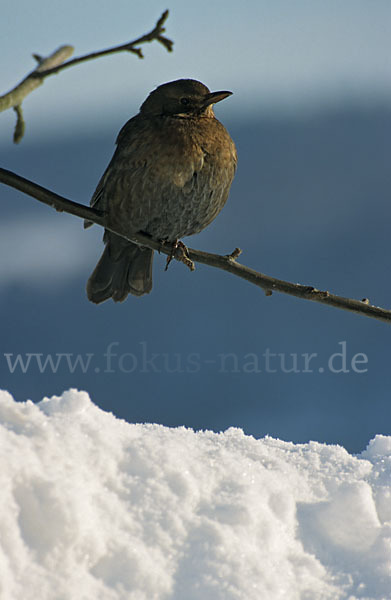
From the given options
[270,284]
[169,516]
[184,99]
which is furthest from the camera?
[184,99]

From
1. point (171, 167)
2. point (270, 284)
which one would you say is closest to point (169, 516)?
point (270, 284)

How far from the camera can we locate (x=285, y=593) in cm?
217

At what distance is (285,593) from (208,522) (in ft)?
1.11

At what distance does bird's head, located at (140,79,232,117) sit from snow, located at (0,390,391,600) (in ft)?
5.06

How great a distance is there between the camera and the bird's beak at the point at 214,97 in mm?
3209

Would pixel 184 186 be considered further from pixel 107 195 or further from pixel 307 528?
pixel 307 528

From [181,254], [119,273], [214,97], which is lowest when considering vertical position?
[181,254]

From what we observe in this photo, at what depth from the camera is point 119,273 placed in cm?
376

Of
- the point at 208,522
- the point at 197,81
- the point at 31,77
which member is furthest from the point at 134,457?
the point at 197,81

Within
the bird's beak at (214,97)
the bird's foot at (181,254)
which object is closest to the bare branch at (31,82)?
the bird's foot at (181,254)

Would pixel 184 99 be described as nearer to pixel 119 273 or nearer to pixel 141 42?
pixel 119 273

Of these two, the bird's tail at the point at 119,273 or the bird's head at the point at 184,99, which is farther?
the bird's tail at the point at 119,273

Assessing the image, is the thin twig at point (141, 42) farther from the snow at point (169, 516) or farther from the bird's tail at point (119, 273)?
the bird's tail at point (119, 273)

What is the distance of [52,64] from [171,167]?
1220 mm
